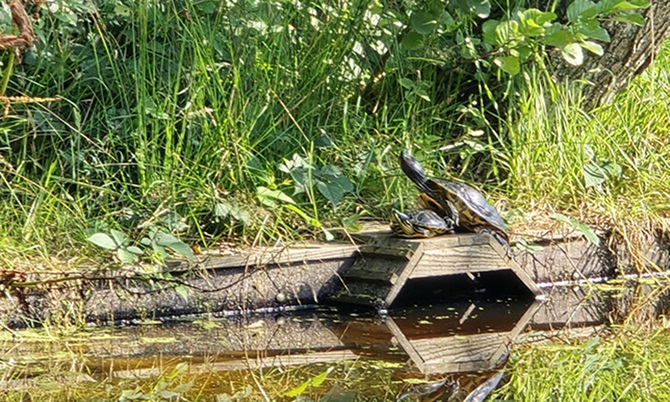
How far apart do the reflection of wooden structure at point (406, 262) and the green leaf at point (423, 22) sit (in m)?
0.93

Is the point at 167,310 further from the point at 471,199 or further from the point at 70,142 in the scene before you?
the point at 471,199

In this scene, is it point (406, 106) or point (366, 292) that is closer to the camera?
point (366, 292)

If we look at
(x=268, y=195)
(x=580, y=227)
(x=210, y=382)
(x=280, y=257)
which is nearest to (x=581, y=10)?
(x=580, y=227)

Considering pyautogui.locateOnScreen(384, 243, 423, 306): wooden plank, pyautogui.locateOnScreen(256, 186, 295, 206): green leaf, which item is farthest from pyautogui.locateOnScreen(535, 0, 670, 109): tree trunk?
pyautogui.locateOnScreen(256, 186, 295, 206): green leaf

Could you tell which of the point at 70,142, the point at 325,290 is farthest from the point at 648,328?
the point at 70,142

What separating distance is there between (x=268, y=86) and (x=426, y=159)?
2.73 ft

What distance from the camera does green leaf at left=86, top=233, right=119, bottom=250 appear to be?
4.28 meters

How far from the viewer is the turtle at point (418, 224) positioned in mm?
4902

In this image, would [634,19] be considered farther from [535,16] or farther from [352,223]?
[352,223]

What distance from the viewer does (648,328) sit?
4578mm

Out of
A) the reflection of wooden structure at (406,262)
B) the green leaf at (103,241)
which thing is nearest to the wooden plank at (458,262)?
the reflection of wooden structure at (406,262)

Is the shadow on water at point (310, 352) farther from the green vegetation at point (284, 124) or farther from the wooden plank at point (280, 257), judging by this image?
the green vegetation at point (284, 124)

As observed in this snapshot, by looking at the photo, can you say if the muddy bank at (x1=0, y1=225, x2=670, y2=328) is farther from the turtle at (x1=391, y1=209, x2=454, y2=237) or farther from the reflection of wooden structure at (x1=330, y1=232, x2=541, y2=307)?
the turtle at (x1=391, y1=209, x2=454, y2=237)

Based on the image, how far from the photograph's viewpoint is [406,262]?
Result: 4.81 m
